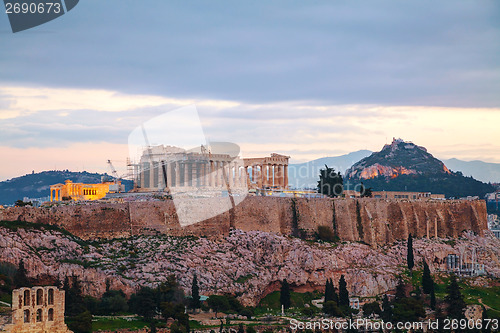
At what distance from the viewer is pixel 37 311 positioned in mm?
60188

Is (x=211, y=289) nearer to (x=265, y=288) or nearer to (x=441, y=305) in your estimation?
(x=265, y=288)

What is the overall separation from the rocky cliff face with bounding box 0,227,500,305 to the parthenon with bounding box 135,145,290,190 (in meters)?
17.3

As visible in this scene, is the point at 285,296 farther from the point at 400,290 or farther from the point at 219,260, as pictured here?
the point at 400,290

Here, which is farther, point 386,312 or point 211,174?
point 211,174

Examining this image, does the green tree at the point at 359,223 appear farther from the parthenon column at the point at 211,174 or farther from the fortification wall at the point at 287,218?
the parthenon column at the point at 211,174

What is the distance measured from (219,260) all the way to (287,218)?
15214mm

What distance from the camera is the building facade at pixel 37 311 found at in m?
58.4

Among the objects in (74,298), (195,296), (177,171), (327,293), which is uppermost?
(177,171)

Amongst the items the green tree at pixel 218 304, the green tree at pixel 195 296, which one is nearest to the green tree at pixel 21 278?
the green tree at pixel 195 296

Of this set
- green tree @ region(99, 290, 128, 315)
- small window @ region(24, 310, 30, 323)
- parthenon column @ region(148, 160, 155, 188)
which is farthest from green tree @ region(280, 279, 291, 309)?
small window @ region(24, 310, 30, 323)

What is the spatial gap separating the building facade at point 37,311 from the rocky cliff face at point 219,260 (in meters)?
14.3

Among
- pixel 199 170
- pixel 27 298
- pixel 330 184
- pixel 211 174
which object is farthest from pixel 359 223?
pixel 27 298

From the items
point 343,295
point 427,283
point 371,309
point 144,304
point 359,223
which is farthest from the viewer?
point 359,223


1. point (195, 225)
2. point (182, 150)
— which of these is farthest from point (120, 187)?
point (195, 225)
